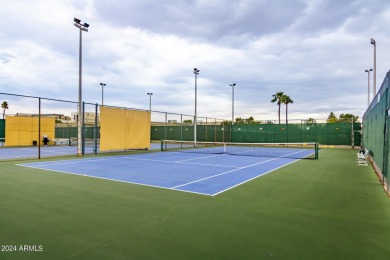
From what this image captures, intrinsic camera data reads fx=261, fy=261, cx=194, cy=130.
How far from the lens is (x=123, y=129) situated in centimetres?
2127

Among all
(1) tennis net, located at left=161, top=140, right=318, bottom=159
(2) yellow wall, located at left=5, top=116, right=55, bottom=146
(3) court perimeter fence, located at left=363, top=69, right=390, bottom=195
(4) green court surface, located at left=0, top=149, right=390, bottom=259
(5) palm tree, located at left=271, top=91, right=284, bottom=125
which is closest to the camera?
(4) green court surface, located at left=0, top=149, right=390, bottom=259

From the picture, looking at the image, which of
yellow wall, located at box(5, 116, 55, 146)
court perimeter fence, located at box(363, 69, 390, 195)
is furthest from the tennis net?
yellow wall, located at box(5, 116, 55, 146)

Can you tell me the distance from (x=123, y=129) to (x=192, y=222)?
1743 centimetres

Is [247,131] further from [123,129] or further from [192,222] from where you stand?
[192,222]

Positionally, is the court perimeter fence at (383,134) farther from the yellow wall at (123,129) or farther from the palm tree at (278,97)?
the palm tree at (278,97)

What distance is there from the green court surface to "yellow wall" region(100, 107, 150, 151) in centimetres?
1172

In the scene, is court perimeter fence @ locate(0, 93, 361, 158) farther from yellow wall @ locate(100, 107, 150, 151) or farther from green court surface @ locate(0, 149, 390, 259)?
green court surface @ locate(0, 149, 390, 259)

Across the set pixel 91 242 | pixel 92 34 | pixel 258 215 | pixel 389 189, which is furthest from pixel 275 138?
pixel 91 242

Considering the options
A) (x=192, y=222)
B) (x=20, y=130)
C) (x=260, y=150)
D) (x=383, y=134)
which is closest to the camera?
(x=192, y=222)

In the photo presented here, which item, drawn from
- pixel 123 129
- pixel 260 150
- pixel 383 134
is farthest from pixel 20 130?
pixel 383 134

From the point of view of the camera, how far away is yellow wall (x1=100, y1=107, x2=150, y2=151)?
19734mm

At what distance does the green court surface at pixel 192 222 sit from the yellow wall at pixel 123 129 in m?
11.7

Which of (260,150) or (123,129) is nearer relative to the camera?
(123,129)

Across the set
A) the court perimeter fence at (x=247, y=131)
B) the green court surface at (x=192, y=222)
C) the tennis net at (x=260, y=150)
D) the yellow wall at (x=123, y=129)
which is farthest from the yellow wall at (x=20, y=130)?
the green court surface at (x=192, y=222)
